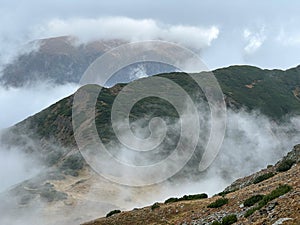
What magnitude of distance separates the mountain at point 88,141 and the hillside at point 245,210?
124 ft

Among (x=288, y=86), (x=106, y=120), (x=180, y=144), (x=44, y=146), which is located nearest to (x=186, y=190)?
(x=180, y=144)

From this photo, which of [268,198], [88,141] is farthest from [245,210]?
[88,141]

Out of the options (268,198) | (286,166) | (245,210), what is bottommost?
(268,198)

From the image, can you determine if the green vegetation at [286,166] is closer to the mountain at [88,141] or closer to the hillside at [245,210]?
the hillside at [245,210]

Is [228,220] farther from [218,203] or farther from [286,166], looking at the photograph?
[286,166]

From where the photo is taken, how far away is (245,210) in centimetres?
2312

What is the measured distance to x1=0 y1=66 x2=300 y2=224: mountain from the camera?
7638 centimetres

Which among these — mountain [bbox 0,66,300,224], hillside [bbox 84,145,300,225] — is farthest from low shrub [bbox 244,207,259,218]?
mountain [bbox 0,66,300,224]

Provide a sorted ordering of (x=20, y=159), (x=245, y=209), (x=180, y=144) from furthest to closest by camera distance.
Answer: (x=20, y=159), (x=180, y=144), (x=245, y=209)

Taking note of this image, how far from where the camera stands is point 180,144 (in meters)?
115

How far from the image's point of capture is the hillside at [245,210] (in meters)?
18.9

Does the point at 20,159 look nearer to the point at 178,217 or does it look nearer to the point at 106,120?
the point at 106,120

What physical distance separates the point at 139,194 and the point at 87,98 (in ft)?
223

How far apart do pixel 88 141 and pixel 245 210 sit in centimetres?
8787
